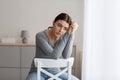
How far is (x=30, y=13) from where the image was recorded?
5039mm

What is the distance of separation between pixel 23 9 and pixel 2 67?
1.12 metres

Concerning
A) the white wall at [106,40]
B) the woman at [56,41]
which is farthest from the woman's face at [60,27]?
the white wall at [106,40]

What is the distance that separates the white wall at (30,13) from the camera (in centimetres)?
502

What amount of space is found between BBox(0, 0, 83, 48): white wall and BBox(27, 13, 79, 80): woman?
199 cm

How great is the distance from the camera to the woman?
9.46ft

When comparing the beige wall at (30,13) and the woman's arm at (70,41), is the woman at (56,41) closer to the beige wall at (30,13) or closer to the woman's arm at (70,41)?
the woman's arm at (70,41)

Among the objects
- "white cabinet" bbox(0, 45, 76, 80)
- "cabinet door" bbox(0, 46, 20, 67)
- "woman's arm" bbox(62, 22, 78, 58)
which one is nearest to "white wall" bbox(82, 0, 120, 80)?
"woman's arm" bbox(62, 22, 78, 58)

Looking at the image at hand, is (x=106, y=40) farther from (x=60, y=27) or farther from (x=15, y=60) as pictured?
(x=15, y=60)

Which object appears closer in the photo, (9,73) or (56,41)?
(56,41)

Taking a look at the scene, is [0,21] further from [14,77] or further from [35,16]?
[14,77]

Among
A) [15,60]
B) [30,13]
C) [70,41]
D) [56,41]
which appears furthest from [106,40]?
[30,13]

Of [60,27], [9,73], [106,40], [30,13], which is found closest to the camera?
[106,40]

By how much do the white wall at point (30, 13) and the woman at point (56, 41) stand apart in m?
1.99

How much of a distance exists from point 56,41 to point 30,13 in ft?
6.91
